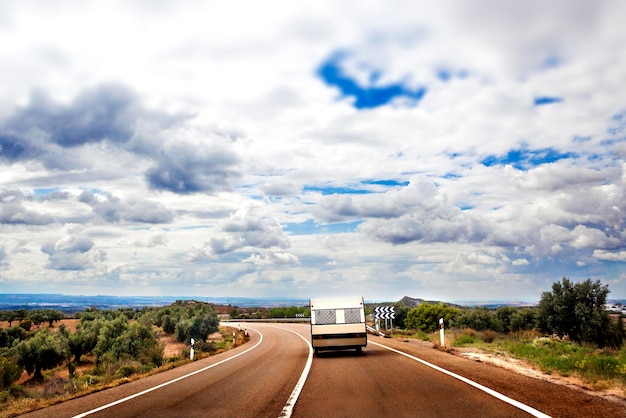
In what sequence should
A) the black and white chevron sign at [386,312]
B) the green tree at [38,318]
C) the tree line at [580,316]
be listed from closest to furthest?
the black and white chevron sign at [386,312] → the tree line at [580,316] → the green tree at [38,318]

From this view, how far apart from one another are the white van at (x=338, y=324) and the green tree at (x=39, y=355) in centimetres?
2846

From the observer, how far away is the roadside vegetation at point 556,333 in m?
12.4

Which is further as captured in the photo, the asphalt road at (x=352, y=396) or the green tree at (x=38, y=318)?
the green tree at (x=38, y=318)

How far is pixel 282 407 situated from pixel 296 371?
6.84m

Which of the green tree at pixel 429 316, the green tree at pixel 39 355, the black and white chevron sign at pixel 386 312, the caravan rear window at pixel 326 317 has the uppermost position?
the caravan rear window at pixel 326 317

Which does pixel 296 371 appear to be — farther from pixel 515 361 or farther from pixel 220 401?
pixel 515 361

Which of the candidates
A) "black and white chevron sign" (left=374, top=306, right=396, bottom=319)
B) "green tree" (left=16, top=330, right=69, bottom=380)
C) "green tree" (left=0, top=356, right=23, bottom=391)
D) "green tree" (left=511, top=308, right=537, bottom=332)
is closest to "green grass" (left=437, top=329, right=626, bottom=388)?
"black and white chevron sign" (left=374, top=306, right=396, bottom=319)

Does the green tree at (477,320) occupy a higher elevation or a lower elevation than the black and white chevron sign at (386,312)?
lower

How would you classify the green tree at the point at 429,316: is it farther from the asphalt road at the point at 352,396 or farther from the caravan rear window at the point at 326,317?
the asphalt road at the point at 352,396

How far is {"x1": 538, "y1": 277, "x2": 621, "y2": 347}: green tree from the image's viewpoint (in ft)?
150

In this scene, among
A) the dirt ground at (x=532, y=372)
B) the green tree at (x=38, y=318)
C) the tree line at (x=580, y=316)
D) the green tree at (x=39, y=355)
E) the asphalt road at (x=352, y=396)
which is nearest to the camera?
the asphalt road at (x=352, y=396)

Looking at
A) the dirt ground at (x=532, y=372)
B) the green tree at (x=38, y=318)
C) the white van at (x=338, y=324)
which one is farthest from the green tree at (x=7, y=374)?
the green tree at (x=38, y=318)

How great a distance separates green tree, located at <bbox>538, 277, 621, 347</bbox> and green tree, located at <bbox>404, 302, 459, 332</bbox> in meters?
39.7

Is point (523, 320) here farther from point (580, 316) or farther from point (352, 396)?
point (352, 396)
